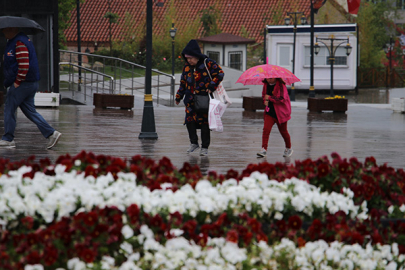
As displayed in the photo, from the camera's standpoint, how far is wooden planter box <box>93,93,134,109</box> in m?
22.9

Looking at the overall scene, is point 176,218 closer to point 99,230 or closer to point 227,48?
point 99,230

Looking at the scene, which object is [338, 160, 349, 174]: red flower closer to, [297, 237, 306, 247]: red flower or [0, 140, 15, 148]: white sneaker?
[297, 237, 306, 247]: red flower

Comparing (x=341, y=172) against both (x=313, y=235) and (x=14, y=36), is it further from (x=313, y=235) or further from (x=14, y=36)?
(x=14, y=36)

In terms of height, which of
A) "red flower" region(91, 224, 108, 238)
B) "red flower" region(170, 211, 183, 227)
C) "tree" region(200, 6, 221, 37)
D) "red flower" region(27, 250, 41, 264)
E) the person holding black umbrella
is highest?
"tree" region(200, 6, 221, 37)

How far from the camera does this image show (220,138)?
1420 centimetres

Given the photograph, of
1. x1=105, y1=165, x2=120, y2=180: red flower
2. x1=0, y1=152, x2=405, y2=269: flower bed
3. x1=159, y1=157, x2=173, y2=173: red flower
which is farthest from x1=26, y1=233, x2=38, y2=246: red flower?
x1=159, y1=157, x2=173, y2=173: red flower

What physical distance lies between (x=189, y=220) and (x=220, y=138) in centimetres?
973

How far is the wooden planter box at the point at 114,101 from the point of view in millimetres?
22891

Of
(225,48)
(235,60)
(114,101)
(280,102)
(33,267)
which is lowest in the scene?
(33,267)

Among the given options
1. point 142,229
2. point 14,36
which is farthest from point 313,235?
point 14,36

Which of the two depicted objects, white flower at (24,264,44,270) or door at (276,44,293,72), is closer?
white flower at (24,264,44,270)

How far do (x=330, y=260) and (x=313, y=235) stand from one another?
205 mm

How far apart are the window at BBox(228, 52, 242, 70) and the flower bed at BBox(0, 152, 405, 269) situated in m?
40.3

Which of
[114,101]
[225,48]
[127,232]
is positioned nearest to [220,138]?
[114,101]
